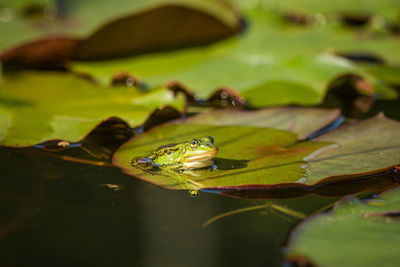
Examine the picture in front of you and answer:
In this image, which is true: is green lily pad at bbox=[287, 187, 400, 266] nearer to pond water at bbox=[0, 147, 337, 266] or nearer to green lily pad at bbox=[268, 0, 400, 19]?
pond water at bbox=[0, 147, 337, 266]

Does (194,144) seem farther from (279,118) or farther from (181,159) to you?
(279,118)

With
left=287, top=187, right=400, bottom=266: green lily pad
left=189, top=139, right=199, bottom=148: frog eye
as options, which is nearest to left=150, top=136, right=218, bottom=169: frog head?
left=189, top=139, right=199, bottom=148: frog eye

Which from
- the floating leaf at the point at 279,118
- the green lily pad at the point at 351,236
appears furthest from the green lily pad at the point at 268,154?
the green lily pad at the point at 351,236

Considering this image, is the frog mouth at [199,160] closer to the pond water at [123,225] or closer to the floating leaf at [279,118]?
the pond water at [123,225]

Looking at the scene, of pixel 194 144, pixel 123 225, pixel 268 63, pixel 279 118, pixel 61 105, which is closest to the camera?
pixel 123 225

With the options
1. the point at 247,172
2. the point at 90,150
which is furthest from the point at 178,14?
the point at 247,172

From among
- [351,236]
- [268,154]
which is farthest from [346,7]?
[351,236]

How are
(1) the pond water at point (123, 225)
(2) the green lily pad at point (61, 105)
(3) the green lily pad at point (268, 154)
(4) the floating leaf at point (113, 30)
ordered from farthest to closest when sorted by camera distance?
(4) the floating leaf at point (113, 30), (2) the green lily pad at point (61, 105), (3) the green lily pad at point (268, 154), (1) the pond water at point (123, 225)
